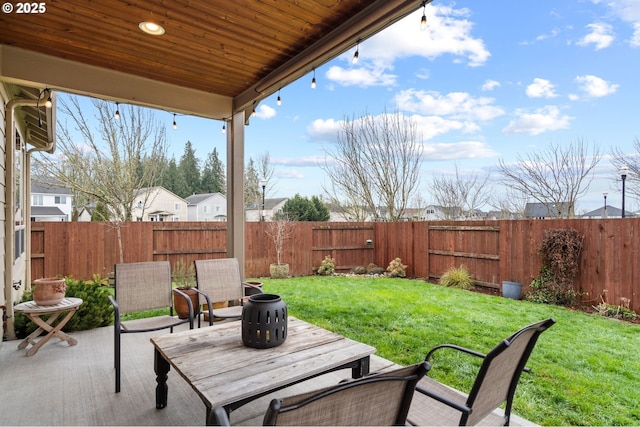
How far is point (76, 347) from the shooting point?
3.37 metres

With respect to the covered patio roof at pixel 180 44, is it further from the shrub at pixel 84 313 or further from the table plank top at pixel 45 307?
the shrub at pixel 84 313

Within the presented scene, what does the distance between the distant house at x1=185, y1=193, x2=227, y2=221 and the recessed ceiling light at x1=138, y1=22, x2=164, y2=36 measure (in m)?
15.9

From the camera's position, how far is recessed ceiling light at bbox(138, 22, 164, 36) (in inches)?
104

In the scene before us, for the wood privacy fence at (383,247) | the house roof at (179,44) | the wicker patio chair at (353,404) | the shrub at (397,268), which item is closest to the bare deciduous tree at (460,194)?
the wood privacy fence at (383,247)

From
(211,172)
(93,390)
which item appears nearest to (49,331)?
(93,390)

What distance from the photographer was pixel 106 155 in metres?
9.40

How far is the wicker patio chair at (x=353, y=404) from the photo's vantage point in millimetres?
812

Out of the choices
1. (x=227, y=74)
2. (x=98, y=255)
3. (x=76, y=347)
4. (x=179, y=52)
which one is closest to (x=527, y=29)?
(x=227, y=74)

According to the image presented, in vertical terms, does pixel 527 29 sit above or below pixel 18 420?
above

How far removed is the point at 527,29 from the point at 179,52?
7236mm

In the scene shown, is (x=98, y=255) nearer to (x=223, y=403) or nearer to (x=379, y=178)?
(x=223, y=403)

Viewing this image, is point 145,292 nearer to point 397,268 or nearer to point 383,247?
point 397,268

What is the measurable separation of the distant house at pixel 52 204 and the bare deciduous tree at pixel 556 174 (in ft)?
45.6

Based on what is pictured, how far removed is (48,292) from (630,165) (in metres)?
11.0
